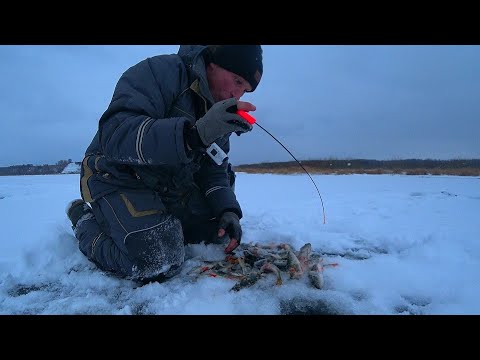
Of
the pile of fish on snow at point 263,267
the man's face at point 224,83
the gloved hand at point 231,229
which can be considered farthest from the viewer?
the gloved hand at point 231,229

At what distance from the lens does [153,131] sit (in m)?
1.82

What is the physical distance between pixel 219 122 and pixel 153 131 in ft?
1.34

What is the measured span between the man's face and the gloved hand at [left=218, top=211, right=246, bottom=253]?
1.04 metres

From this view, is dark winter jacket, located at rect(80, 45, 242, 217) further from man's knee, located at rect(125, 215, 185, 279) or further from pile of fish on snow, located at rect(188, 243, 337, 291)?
pile of fish on snow, located at rect(188, 243, 337, 291)

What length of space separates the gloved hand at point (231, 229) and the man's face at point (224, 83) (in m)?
1.04

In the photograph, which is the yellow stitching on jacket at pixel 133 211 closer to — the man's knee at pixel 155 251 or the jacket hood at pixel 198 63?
the man's knee at pixel 155 251

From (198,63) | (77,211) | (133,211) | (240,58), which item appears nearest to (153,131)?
(133,211)

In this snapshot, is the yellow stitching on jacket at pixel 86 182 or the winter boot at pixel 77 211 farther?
the winter boot at pixel 77 211

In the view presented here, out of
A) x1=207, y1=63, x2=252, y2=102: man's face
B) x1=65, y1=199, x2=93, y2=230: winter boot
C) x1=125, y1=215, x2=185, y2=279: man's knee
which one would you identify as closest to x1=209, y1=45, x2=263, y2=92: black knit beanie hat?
x1=207, y1=63, x2=252, y2=102: man's face

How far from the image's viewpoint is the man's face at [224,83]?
7.81 ft

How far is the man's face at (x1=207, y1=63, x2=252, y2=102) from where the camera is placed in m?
2.38

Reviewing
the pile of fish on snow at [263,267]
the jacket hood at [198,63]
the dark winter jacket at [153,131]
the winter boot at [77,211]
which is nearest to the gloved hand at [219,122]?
the dark winter jacket at [153,131]

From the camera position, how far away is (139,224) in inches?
85.4

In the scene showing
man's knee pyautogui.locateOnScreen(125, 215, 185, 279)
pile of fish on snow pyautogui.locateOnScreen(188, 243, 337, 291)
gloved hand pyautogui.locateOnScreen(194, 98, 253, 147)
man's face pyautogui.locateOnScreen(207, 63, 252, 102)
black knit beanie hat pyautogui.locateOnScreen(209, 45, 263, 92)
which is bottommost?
pile of fish on snow pyautogui.locateOnScreen(188, 243, 337, 291)
